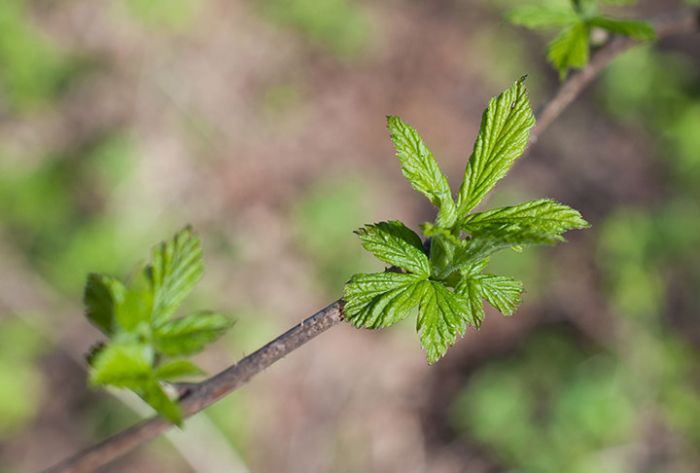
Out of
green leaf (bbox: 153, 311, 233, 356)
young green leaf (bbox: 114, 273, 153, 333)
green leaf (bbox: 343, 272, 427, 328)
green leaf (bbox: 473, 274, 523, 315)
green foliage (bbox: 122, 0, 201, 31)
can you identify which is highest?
green foliage (bbox: 122, 0, 201, 31)

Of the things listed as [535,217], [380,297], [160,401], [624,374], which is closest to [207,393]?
[160,401]

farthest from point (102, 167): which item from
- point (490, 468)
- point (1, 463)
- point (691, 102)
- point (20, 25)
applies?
point (691, 102)

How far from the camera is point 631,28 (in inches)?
54.2

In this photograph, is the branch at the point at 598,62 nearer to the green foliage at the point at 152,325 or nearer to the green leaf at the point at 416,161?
the green leaf at the point at 416,161

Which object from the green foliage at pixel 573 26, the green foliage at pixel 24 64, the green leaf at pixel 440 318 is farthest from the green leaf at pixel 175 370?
the green foliage at pixel 24 64

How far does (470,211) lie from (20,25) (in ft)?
13.7

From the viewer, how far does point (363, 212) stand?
4344 millimetres

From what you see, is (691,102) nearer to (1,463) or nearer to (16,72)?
(16,72)

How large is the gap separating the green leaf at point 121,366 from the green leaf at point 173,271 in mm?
84

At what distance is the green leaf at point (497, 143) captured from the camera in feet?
3.66

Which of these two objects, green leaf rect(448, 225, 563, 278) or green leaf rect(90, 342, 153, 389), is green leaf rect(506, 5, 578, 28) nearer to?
green leaf rect(448, 225, 563, 278)

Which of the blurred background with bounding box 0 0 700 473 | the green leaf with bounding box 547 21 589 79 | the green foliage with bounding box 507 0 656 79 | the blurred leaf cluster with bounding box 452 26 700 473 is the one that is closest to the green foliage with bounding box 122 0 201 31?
the blurred background with bounding box 0 0 700 473

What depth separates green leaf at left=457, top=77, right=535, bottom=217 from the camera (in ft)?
3.66

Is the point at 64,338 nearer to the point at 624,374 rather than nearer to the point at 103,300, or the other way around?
the point at 103,300
